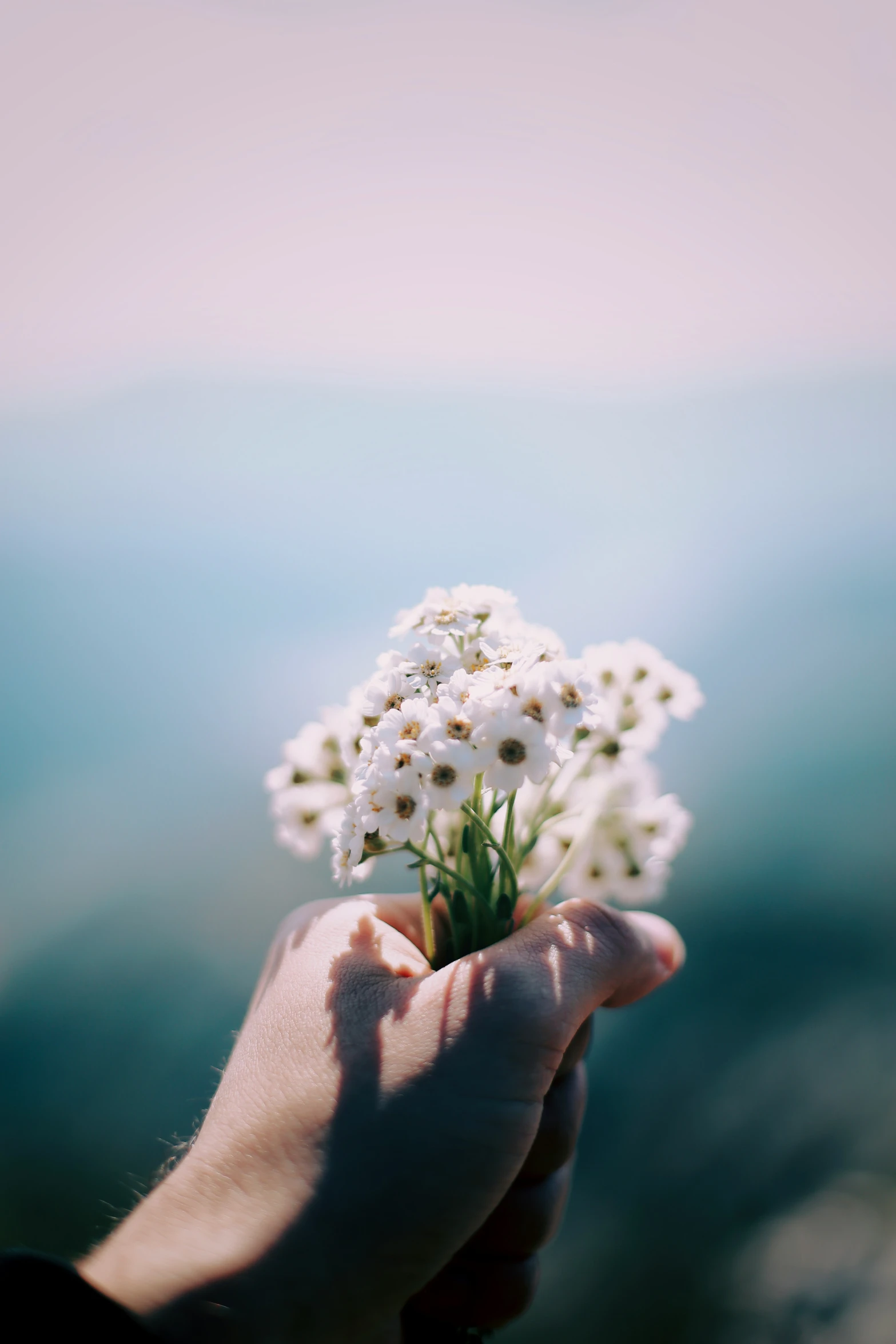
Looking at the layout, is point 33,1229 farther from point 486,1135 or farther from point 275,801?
point 486,1135

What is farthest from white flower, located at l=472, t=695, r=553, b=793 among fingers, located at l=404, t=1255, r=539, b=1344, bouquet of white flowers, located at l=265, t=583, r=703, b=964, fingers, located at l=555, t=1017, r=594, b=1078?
fingers, located at l=404, t=1255, r=539, b=1344

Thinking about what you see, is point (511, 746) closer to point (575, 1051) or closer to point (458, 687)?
point (458, 687)

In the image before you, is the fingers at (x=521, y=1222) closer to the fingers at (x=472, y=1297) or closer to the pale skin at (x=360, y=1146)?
the fingers at (x=472, y=1297)

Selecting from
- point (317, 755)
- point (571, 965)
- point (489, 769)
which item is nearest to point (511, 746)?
point (489, 769)

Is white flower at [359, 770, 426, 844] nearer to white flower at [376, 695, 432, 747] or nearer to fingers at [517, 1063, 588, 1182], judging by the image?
white flower at [376, 695, 432, 747]

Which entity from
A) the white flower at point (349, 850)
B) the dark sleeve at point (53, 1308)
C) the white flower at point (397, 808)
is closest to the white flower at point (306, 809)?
the white flower at point (349, 850)

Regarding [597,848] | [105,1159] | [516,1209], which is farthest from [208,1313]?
[105,1159]
